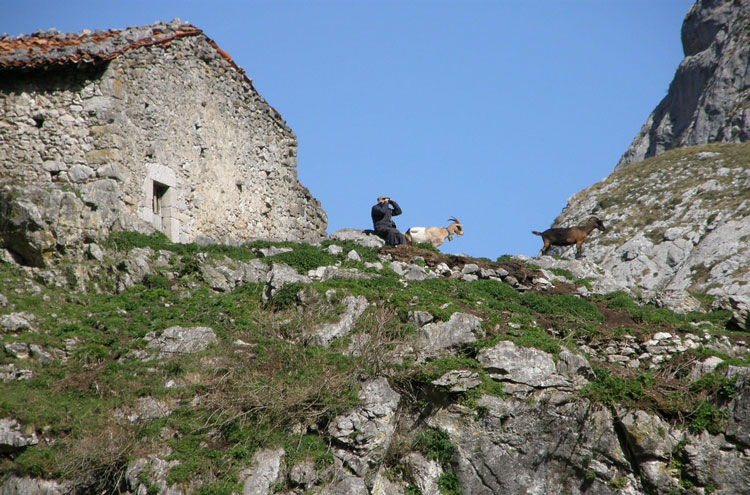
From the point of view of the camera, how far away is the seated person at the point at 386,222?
71.6 feet

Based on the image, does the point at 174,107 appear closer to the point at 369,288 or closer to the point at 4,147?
the point at 4,147

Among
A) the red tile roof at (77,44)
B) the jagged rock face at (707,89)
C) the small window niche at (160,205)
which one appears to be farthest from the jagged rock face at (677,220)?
the red tile roof at (77,44)

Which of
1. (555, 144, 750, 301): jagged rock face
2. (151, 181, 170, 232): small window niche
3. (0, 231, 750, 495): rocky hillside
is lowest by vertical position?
(0, 231, 750, 495): rocky hillside

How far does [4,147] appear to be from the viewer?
18.7 metres

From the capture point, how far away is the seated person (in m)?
21.8

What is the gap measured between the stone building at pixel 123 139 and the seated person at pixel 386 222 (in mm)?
3778

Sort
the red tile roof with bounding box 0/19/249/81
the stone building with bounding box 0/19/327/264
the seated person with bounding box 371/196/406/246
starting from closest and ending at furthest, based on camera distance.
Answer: the stone building with bounding box 0/19/327/264 → the red tile roof with bounding box 0/19/249/81 → the seated person with bounding box 371/196/406/246

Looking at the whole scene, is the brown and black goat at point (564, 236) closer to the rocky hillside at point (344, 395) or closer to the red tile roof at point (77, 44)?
the rocky hillside at point (344, 395)

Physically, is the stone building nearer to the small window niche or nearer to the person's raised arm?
the small window niche

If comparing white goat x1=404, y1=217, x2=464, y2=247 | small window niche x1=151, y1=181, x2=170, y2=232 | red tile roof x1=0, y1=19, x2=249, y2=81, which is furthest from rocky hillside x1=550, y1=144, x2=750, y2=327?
red tile roof x1=0, y1=19, x2=249, y2=81

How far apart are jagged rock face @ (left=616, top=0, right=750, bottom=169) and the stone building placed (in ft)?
109

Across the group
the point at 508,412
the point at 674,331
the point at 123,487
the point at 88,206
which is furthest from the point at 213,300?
the point at 674,331

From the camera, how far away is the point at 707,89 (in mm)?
51125

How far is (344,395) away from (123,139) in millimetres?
9536
